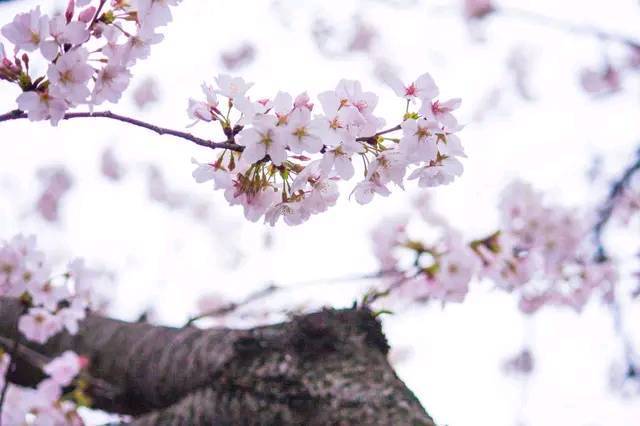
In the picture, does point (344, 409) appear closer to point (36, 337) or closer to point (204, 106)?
point (204, 106)

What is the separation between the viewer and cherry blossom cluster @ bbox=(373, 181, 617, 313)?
8.02 ft

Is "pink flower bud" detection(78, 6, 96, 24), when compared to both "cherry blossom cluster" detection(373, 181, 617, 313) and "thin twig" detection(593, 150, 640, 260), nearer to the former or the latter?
"cherry blossom cluster" detection(373, 181, 617, 313)

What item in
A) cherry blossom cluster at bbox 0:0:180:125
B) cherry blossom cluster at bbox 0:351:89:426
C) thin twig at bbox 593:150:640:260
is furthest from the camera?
thin twig at bbox 593:150:640:260

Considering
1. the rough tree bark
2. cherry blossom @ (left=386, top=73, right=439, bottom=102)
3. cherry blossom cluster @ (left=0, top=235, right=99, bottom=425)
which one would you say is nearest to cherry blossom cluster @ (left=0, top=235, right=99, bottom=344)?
cherry blossom cluster @ (left=0, top=235, right=99, bottom=425)

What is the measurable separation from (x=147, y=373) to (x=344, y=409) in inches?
27.1

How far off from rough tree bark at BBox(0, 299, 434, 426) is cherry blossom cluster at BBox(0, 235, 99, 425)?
25 centimetres

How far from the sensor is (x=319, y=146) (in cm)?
107

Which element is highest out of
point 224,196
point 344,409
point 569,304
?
point 569,304

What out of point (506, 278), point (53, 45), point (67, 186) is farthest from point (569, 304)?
point (67, 186)

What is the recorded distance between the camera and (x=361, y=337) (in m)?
1.29

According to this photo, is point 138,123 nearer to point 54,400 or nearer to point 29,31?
point 29,31

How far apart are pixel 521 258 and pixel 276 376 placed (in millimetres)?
2196

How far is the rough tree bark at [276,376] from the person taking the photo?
1.11 meters

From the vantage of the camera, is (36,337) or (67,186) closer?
(36,337)
